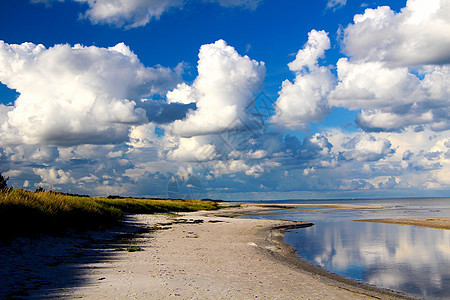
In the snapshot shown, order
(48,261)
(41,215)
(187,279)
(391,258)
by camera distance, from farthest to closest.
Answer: (391,258) < (41,215) < (48,261) < (187,279)

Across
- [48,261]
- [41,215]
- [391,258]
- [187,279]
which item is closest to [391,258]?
[391,258]

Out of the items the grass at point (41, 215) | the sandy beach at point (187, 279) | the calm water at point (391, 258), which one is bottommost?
the calm water at point (391, 258)

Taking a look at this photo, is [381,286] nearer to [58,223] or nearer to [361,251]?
[361,251]

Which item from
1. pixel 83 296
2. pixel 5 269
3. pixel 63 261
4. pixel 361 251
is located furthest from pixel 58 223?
pixel 361 251

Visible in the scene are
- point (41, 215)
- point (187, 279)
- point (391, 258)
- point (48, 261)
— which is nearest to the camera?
point (187, 279)

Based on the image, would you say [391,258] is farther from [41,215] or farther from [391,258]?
[41,215]

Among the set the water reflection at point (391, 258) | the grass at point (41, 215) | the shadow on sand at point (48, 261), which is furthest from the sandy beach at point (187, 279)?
the grass at point (41, 215)

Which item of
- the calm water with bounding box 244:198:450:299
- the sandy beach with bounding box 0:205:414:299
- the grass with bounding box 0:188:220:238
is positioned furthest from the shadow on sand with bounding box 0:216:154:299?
the calm water with bounding box 244:198:450:299

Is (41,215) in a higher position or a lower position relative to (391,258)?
higher

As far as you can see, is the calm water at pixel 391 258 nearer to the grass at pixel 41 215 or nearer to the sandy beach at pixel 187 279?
the sandy beach at pixel 187 279

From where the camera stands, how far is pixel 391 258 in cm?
2362

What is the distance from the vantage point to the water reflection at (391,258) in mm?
16938

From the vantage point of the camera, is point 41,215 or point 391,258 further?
point 391,258

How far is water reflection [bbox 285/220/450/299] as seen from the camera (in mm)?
16938
